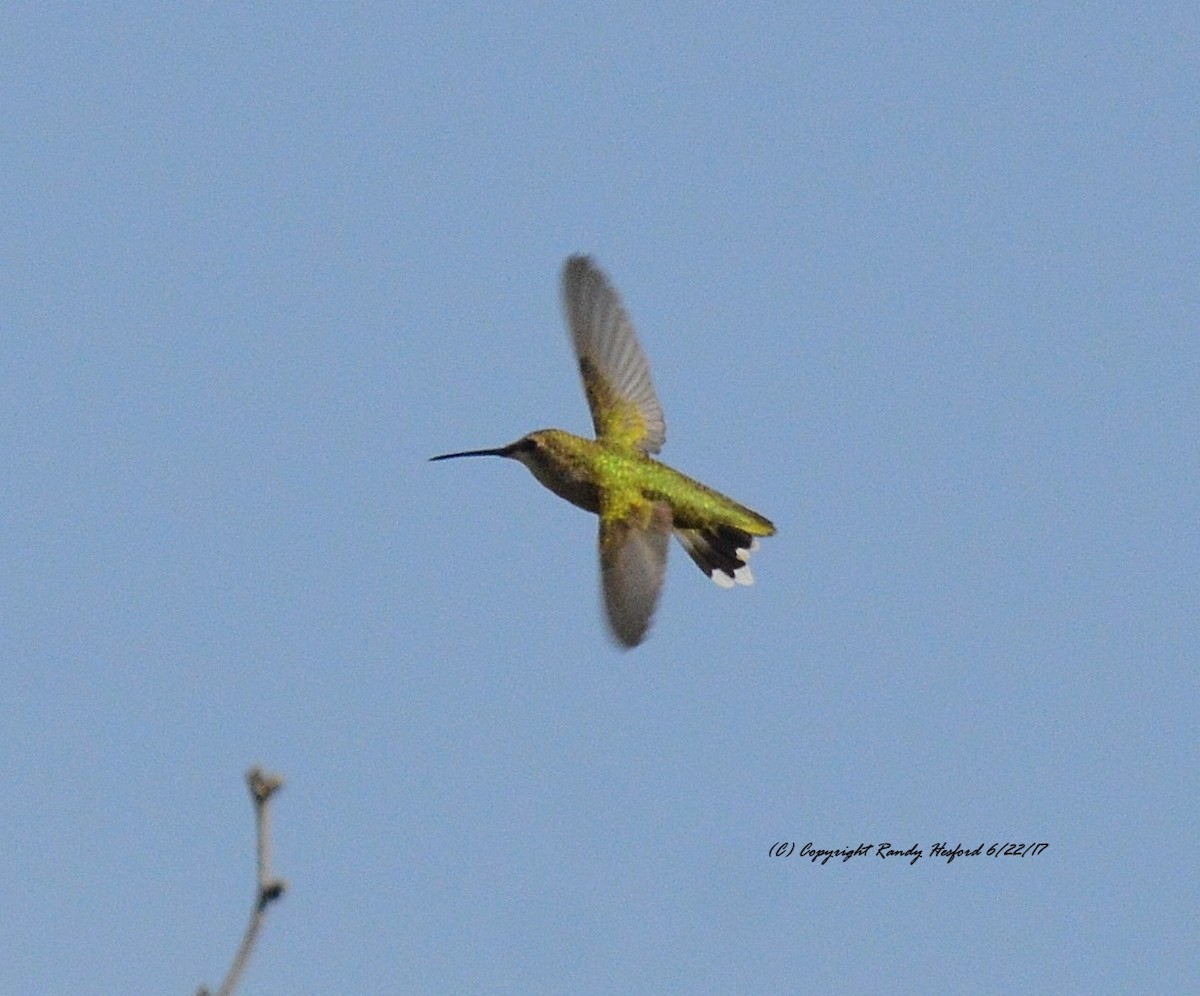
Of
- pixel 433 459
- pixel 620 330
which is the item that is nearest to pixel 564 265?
pixel 620 330

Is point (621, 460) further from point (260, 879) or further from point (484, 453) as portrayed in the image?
point (260, 879)

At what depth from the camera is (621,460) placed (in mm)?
12680

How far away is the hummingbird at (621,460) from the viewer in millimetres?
12352

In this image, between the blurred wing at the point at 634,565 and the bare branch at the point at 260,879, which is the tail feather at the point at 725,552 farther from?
the bare branch at the point at 260,879

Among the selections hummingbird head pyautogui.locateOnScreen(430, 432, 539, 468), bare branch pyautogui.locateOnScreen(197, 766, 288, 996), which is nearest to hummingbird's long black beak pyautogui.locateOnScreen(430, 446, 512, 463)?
hummingbird head pyautogui.locateOnScreen(430, 432, 539, 468)

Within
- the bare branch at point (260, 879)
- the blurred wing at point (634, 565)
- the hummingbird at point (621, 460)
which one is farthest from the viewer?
the hummingbird at point (621, 460)

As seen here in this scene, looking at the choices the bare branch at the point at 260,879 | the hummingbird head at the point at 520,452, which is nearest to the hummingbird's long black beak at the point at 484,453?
the hummingbird head at the point at 520,452

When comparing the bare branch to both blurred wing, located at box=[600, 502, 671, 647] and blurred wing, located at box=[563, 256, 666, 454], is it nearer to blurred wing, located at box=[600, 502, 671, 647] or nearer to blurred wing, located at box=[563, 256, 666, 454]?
blurred wing, located at box=[600, 502, 671, 647]

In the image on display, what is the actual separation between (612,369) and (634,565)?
3.02m

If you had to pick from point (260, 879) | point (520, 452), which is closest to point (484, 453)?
point (520, 452)

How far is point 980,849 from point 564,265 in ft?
15.6

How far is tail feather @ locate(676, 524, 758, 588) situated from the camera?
13.0 m

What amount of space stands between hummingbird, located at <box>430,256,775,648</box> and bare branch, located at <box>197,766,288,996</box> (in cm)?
716

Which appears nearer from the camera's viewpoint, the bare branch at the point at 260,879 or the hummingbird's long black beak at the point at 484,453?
the bare branch at the point at 260,879
